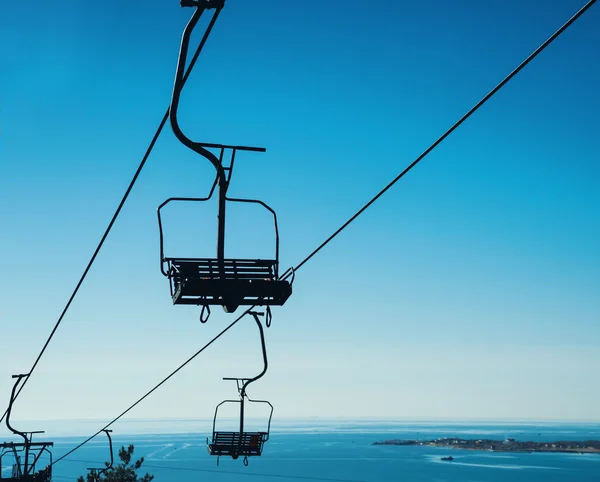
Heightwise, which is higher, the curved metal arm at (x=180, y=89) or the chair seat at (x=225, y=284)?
the curved metal arm at (x=180, y=89)

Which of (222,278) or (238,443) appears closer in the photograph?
(222,278)

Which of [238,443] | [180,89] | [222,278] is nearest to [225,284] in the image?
[222,278]

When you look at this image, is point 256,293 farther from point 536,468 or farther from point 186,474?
point 536,468

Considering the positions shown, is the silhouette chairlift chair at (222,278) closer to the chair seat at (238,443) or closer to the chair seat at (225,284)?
the chair seat at (225,284)

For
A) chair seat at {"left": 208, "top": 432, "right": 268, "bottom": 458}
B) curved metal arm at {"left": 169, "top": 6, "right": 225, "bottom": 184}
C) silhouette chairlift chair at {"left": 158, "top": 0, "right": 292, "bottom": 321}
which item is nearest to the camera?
curved metal arm at {"left": 169, "top": 6, "right": 225, "bottom": 184}

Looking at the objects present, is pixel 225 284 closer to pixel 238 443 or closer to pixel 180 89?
pixel 180 89

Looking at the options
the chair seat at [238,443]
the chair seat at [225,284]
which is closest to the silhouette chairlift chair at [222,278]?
the chair seat at [225,284]

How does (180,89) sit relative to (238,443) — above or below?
above

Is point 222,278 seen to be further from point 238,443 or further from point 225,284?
point 238,443

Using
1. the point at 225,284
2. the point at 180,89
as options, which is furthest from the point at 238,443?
the point at 180,89

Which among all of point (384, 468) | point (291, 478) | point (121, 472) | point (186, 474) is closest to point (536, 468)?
point (384, 468)

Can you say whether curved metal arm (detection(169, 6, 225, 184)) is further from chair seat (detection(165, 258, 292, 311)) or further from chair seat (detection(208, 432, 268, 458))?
chair seat (detection(208, 432, 268, 458))

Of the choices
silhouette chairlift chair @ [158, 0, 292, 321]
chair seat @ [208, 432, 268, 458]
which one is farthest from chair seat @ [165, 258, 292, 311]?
chair seat @ [208, 432, 268, 458]
